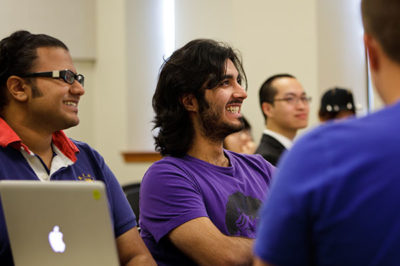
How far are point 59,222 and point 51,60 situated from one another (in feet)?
2.74

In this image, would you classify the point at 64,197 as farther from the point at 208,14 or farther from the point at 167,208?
the point at 208,14

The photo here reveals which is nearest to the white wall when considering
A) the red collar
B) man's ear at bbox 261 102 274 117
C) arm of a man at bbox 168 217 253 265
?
man's ear at bbox 261 102 274 117

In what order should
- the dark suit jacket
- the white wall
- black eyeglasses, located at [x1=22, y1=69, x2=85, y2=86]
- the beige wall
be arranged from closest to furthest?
black eyeglasses, located at [x1=22, y1=69, x2=85, y2=86]
the dark suit jacket
the white wall
the beige wall

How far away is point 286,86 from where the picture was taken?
13.3ft

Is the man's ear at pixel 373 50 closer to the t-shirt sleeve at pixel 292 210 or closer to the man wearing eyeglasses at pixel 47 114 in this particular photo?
the t-shirt sleeve at pixel 292 210

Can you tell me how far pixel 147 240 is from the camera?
2.00 meters

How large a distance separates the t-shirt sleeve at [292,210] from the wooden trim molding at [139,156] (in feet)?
16.6

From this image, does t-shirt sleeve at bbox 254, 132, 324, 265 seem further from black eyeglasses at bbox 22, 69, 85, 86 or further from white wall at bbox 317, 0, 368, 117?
white wall at bbox 317, 0, 368, 117

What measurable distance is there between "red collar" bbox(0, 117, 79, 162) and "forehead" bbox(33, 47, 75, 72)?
249 millimetres

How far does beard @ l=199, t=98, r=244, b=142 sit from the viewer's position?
2.08m

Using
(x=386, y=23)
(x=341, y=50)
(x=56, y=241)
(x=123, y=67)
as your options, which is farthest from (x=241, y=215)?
(x=123, y=67)

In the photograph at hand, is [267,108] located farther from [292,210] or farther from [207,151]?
[292,210]

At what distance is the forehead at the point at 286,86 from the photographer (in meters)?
4.04

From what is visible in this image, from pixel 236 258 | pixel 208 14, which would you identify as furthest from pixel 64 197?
pixel 208 14
